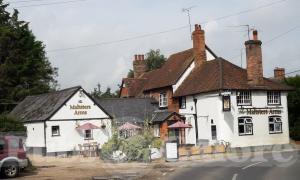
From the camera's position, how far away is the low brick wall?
3897 centimetres

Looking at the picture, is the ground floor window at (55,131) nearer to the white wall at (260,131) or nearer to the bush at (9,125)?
the bush at (9,125)

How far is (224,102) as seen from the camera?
4434 centimetres

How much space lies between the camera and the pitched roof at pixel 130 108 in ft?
173

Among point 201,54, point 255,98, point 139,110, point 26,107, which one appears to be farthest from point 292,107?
point 26,107

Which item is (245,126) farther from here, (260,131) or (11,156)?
(11,156)

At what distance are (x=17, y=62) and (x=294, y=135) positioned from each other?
3450 centimetres

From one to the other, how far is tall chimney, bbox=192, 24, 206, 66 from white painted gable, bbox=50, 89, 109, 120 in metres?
12.2

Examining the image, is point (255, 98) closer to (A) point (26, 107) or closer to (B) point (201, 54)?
(B) point (201, 54)

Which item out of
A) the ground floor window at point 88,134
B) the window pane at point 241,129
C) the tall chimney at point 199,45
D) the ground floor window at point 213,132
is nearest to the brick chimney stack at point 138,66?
the tall chimney at point 199,45

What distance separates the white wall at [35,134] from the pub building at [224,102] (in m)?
11.5

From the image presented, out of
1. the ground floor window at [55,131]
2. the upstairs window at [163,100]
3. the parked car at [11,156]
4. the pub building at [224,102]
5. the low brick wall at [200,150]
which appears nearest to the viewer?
the parked car at [11,156]

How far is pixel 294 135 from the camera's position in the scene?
5044 centimetres

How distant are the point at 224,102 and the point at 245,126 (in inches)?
119

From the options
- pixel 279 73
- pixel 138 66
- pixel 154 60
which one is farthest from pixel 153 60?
pixel 279 73
